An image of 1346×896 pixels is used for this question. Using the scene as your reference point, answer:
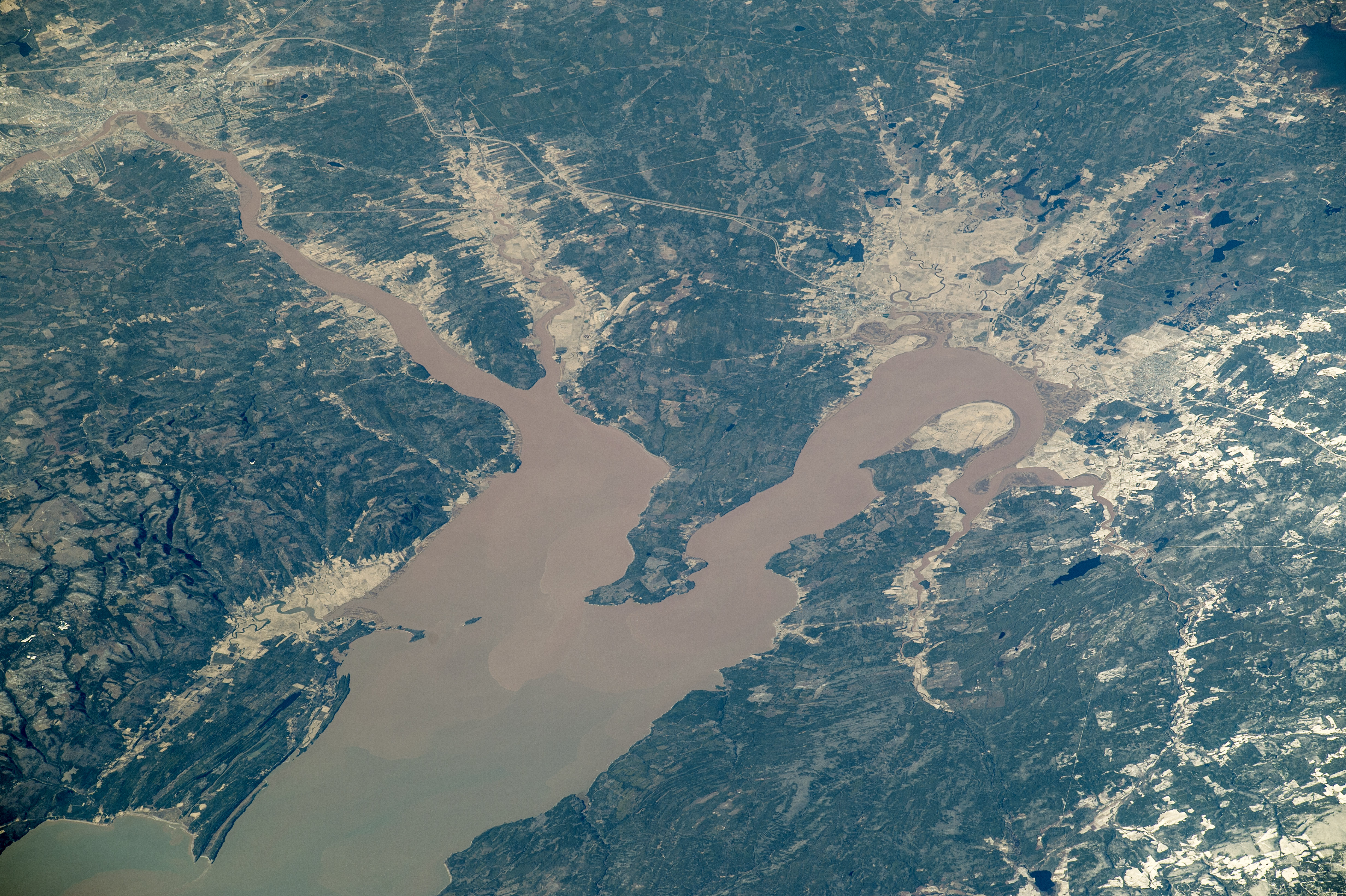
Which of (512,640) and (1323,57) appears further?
(1323,57)

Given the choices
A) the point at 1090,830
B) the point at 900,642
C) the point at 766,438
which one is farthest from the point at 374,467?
the point at 1090,830

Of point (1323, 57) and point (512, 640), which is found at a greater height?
point (1323, 57)

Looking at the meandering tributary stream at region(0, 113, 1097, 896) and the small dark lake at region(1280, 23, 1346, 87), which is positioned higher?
the small dark lake at region(1280, 23, 1346, 87)

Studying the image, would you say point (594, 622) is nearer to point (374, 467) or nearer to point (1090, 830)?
point (374, 467)

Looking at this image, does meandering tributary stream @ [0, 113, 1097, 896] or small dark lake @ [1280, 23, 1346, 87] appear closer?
meandering tributary stream @ [0, 113, 1097, 896]

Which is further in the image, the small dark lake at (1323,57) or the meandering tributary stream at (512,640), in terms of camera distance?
the small dark lake at (1323,57)
